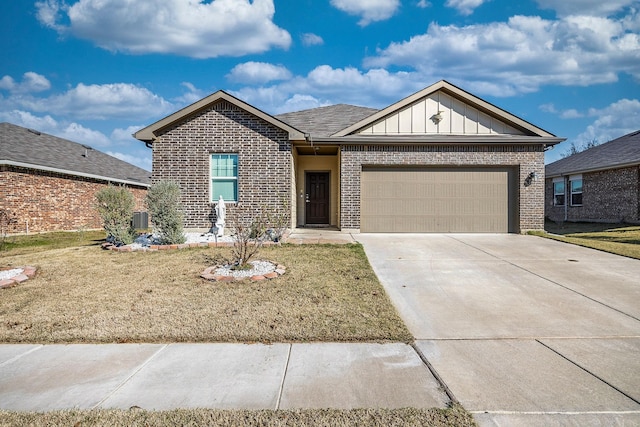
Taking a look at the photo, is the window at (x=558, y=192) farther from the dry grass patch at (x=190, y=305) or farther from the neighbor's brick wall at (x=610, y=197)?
the dry grass patch at (x=190, y=305)

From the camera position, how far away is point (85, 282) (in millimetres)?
5969

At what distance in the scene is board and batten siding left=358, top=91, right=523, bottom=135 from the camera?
1212 cm

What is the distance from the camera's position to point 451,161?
1191 centimetres

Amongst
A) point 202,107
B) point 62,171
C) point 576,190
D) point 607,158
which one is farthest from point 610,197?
point 62,171

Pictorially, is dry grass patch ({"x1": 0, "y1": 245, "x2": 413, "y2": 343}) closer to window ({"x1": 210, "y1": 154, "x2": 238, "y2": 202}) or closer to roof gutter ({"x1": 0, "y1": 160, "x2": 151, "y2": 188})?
window ({"x1": 210, "y1": 154, "x2": 238, "y2": 202})

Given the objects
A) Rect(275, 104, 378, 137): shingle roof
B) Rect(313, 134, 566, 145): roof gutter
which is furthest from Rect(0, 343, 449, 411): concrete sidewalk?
Rect(275, 104, 378, 137): shingle roof

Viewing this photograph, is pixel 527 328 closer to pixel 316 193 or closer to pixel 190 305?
pixel 190 305

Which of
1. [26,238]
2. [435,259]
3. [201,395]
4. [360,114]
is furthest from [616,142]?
[26,238]

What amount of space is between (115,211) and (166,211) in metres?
1.45

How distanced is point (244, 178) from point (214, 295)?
6.92m

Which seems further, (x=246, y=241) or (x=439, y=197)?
(x=439, y=197)

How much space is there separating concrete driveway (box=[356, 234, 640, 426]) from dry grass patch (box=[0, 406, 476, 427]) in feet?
1.13

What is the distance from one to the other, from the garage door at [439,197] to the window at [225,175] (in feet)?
14.5

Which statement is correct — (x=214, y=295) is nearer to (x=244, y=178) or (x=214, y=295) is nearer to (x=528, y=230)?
(x=244, y=178)
